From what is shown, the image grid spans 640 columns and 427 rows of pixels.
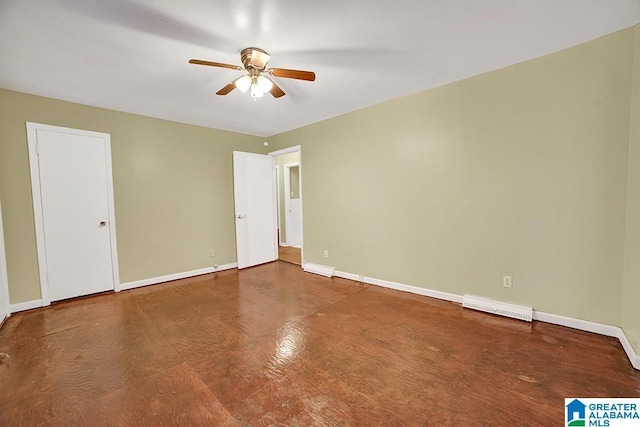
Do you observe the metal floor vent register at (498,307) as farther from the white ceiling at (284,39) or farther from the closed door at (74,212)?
the closed door at (74,212)

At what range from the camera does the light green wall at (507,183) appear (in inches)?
84.4

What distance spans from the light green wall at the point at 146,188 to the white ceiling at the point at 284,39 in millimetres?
381

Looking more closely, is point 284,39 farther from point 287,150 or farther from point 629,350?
point 629,350

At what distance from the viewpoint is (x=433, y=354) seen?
6.59 ft

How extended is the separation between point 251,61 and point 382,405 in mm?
2710

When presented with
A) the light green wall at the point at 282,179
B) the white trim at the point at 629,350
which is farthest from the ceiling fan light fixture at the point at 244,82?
the light green wall at the point at 282,179

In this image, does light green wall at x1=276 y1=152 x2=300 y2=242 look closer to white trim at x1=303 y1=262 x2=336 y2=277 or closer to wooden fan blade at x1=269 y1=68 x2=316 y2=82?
white trim at x1=303 y1=262 x2=336 y2=277

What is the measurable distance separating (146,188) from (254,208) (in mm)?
1738

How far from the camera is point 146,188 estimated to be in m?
3.79

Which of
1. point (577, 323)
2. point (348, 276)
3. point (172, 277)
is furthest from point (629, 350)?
point (172, 277)

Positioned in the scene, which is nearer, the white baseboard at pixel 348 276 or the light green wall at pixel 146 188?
the light green wall at pixel 146 188

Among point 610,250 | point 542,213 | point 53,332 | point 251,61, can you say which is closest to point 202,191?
point 53,332

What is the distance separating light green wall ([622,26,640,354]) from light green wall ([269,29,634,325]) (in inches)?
2.5

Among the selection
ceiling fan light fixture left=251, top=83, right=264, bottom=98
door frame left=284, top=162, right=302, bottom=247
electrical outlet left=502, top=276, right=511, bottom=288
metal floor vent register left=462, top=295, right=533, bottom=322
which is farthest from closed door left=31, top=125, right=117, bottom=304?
electrical outlet left=502, top=276, right=511, bottom=288
